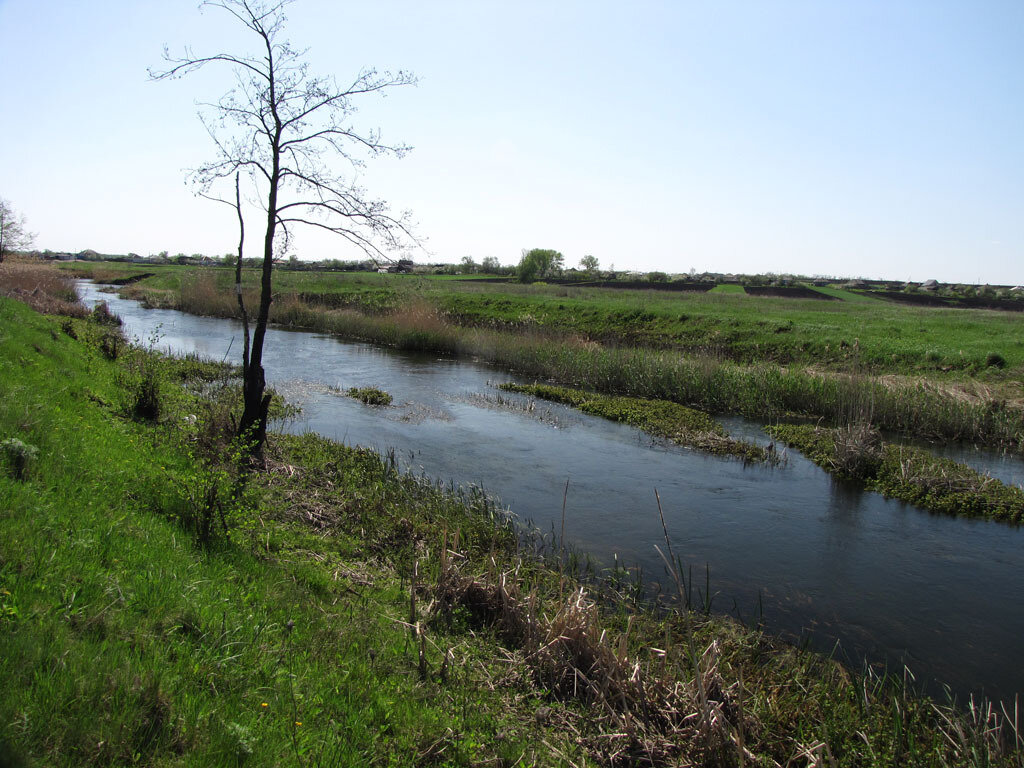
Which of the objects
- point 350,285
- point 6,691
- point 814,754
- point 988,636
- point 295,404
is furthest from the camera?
point 350,285

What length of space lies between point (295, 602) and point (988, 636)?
8708 mm

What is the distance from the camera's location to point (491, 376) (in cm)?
2675

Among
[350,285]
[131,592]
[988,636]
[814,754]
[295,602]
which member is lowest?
[988,636]

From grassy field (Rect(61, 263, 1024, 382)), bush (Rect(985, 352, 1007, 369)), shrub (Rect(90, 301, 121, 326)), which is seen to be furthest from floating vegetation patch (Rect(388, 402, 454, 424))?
bush (Rect(985, 352, 1007, 369))

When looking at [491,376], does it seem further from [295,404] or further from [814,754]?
[814,754]

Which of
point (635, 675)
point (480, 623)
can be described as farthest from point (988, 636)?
point (480, 623)

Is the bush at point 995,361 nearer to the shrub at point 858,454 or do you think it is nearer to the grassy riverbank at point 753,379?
the grassy riverbank at point 753,379

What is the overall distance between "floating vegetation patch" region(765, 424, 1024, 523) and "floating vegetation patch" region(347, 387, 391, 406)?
40.2 ft

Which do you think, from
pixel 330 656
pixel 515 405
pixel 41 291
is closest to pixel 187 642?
pixel 330 656

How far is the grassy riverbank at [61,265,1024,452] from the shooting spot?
18.1 m

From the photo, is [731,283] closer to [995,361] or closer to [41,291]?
[995,361]

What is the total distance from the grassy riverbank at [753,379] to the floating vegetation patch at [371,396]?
166 inches

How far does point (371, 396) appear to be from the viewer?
2028 cm

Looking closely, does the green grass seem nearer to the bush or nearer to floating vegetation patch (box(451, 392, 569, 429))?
floating vegetation patch (box(451, 392, 569, 429))
